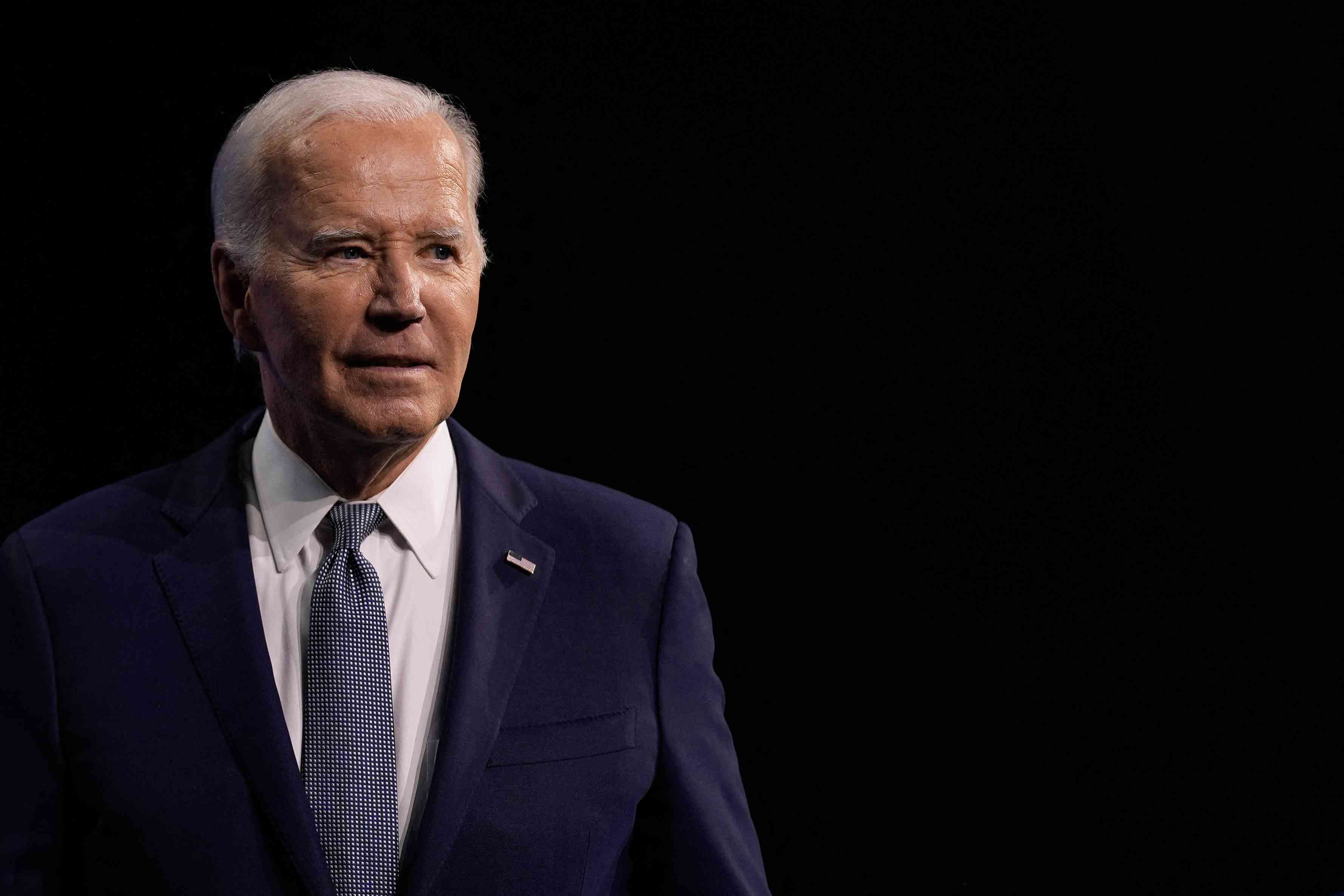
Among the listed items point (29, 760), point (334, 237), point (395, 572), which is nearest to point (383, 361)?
point (334, 237)

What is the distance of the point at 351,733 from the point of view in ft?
5.41

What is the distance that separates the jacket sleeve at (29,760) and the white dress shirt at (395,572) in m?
0.24

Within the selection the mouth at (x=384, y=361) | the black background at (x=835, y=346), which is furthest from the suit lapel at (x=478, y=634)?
the black background at (x=835, y=346)

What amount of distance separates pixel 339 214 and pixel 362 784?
0.63 metres

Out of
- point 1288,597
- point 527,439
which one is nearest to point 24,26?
point 527,439

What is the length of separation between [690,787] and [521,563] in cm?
33

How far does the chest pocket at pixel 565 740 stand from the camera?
5.56 ft

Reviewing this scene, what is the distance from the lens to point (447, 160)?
1.76 m

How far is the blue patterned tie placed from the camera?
63.7 inches

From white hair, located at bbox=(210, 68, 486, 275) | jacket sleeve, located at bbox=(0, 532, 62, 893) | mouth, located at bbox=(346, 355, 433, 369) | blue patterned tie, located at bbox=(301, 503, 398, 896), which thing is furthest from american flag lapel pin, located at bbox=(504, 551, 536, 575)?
jacket sleeve, located at bbox=(0, 532, 62, 893)

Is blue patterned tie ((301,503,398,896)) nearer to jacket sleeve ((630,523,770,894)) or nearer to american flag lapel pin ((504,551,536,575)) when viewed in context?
american flag lapel pin ((504,551,536,575))

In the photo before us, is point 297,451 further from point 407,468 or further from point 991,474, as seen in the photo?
point 991,474

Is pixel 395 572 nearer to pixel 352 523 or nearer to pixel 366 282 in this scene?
pixel 352 523

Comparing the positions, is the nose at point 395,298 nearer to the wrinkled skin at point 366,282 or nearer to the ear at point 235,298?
the wrinkled skin at point 366,282
